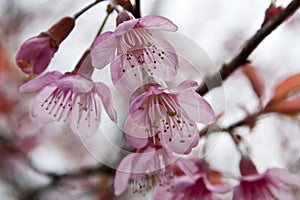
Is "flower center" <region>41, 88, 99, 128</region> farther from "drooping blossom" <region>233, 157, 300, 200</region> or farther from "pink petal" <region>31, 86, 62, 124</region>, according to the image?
"drooping blossom" <region>233, 157, 300, 200</region>

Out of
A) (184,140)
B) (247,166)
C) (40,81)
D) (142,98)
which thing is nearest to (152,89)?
(142,98)

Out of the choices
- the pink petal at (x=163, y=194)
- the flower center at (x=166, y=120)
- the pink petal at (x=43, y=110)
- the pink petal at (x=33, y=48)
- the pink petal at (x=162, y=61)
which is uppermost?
the pink petal at (x=162, y=61)

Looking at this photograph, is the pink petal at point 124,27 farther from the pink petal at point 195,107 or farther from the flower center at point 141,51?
the pink petal at point 195,107

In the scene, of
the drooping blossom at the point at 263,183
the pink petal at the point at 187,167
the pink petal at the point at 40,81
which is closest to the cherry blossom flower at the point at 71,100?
the pink petal at the point at 40,81

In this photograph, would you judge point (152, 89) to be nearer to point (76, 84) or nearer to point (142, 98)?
point (142, 98)

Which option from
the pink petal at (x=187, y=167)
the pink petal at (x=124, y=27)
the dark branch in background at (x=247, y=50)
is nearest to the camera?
the pink petal at (x=124, y=27)

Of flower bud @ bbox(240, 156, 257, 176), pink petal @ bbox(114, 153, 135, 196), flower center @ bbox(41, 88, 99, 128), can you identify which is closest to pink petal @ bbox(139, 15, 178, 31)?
flower center @ bbox(41, 88, 99, 128)
